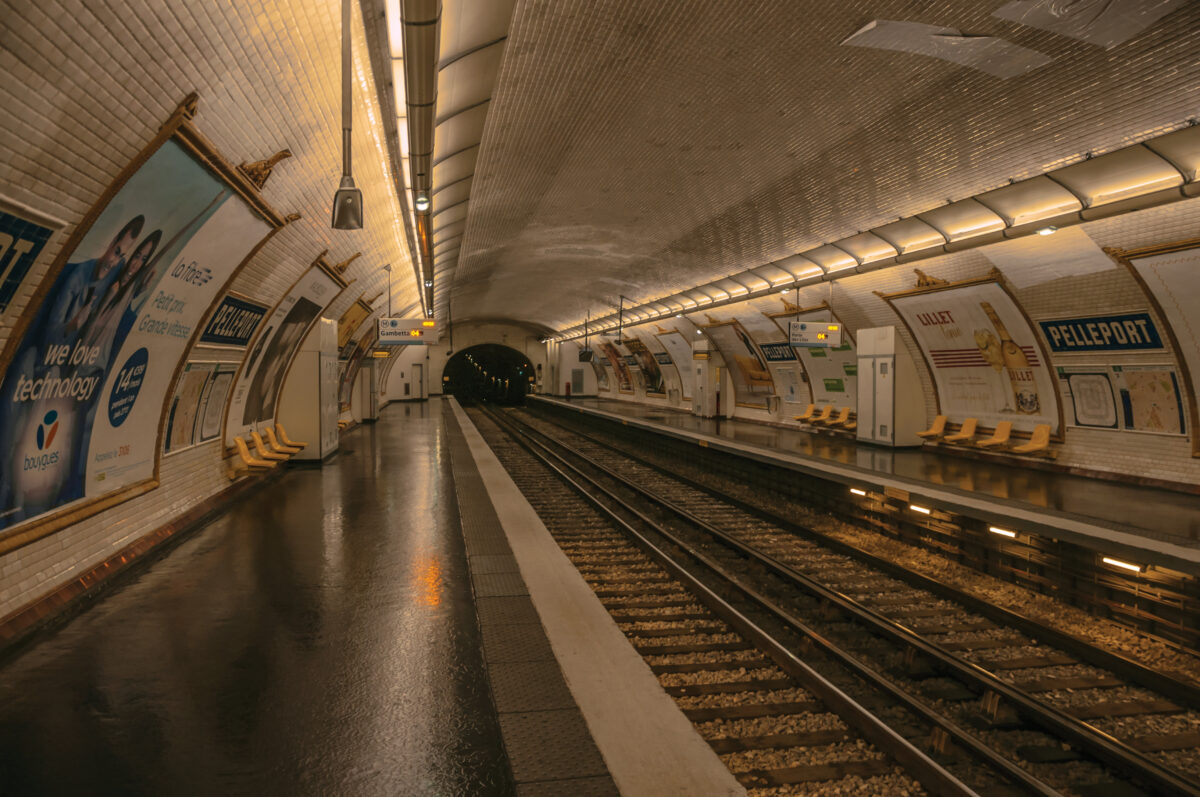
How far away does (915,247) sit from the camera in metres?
→ 12.5

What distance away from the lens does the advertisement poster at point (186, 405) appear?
766 cm

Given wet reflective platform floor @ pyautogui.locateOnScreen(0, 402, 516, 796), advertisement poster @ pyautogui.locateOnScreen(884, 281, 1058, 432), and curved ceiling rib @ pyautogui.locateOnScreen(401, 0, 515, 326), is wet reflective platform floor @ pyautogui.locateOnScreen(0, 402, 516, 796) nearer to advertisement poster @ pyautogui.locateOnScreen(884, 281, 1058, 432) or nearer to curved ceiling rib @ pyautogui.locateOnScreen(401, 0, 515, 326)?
curved ceiling rib @ pyautogui.locateOnScreen(401, 0, 515, 326)

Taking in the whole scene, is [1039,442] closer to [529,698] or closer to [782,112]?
[782,112]

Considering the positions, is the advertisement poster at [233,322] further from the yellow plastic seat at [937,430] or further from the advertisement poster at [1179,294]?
the yellow plastic seat at [937,430]

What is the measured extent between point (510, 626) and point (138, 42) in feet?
13.0

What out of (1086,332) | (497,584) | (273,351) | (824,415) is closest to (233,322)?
(273,351)

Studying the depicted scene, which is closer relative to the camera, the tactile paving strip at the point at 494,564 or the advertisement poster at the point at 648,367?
the tactile paving strip at the point at 494,564

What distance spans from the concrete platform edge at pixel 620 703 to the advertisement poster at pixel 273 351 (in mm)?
6000

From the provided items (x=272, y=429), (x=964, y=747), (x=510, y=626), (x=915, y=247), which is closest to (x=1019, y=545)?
(x=964, y=747)

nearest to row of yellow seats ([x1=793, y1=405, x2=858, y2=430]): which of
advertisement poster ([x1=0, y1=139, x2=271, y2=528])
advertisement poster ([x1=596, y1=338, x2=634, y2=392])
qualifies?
advertisement poster ([x1=0, y1=139, x2=271, y2=528])

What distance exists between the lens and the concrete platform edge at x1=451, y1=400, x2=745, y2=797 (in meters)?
2.99

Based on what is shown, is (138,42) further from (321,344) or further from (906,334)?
(906,334)

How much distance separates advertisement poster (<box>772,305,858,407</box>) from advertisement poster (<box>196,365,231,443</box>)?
12.4 meters

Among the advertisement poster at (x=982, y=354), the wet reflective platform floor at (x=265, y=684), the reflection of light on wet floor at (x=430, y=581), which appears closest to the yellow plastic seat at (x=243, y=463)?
the wet reflective platform floor at (x=265, y=684)
